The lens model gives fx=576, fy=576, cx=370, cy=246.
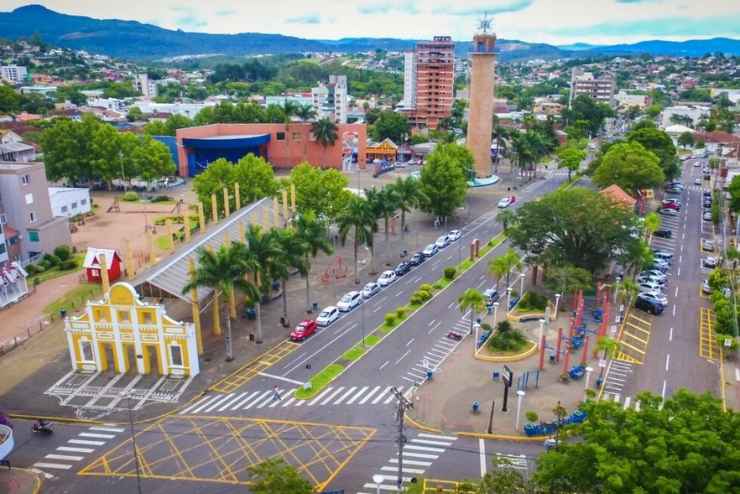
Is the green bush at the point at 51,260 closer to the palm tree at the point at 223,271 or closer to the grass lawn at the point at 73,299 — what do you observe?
the grass lawn at the point at 73,299

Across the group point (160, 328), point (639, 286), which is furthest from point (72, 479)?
point (639, 286)

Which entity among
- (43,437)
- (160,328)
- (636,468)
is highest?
(636,468)

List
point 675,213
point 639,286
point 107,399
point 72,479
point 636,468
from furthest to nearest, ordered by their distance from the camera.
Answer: point 675,213
point 639,286
point 107,399
point 72,479
point 636,468

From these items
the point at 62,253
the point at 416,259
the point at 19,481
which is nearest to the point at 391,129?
the point at 416,259

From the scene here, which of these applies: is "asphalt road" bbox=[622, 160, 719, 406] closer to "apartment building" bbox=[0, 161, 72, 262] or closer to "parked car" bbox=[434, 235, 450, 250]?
"parked car" bbox=[434, 235, 450, 250]

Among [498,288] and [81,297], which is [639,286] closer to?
[498,288]

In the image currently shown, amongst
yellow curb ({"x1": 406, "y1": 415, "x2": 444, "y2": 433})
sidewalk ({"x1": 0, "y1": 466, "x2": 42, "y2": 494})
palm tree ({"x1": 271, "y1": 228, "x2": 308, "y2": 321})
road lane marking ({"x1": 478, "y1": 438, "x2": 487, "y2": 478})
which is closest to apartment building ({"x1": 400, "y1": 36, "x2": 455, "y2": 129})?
palm tree ({"x1": 271, "y1": 228, "x2": 308, "y2": 321})

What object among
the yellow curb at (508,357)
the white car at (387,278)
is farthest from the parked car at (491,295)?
the white car at (387,278)
